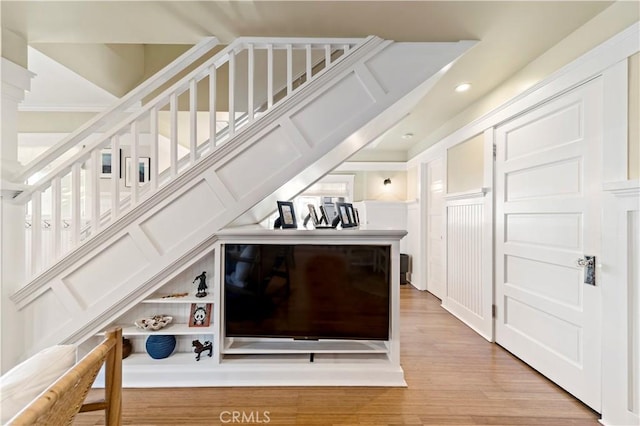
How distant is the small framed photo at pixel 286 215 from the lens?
7.15 ft

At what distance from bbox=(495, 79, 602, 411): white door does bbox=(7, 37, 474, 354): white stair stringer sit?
2.83 feet

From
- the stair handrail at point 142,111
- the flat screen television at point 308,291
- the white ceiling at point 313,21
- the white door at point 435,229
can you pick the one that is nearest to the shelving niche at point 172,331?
the flat screen television at point 308,291

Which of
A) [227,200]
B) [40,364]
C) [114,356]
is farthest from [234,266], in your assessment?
[40,364]

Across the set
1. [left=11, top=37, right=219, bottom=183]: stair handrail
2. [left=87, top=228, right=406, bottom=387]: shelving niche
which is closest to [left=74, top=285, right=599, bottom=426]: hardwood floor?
[left=87, top=228, right=406, bottom=387]: shelving niche

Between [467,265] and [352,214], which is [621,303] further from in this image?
[352,214]

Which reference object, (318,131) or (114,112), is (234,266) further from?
(114,112)

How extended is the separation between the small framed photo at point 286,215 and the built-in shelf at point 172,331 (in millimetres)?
887

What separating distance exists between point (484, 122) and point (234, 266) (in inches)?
102

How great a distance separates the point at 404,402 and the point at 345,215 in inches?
59.8

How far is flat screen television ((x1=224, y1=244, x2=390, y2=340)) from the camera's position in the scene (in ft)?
6.38

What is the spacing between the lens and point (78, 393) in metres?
0.75

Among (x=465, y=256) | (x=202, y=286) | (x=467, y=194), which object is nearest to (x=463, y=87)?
(x=467, y=194)

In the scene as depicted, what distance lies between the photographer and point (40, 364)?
746 mm

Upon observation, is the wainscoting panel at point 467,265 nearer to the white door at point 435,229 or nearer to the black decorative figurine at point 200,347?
the white door at point 435,229
